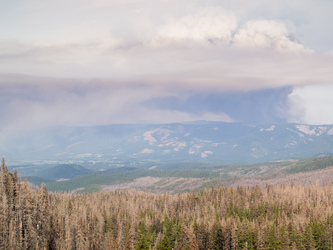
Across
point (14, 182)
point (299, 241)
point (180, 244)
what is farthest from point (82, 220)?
point (299, 241)


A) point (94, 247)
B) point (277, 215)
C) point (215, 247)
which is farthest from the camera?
point (277, 215)

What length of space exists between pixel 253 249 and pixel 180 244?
24.4 m

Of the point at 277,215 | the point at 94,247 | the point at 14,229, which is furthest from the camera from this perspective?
the point at 277,215

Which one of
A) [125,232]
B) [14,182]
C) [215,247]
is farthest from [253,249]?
[14,182]

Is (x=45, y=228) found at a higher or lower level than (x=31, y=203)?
lower

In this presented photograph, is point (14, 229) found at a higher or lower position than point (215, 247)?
higher

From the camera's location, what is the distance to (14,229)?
122m

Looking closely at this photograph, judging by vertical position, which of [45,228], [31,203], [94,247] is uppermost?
[31,203]

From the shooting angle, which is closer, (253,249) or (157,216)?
(253,249)

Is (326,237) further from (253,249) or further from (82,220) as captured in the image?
(82,220)

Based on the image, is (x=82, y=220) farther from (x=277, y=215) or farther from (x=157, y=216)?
(x=277, y=215)

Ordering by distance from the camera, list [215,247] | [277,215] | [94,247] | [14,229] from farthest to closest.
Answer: [277,215] → [94,247] → [215,247] → [14,229]

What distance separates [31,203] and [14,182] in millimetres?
9566

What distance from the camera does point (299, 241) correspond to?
12744cm
